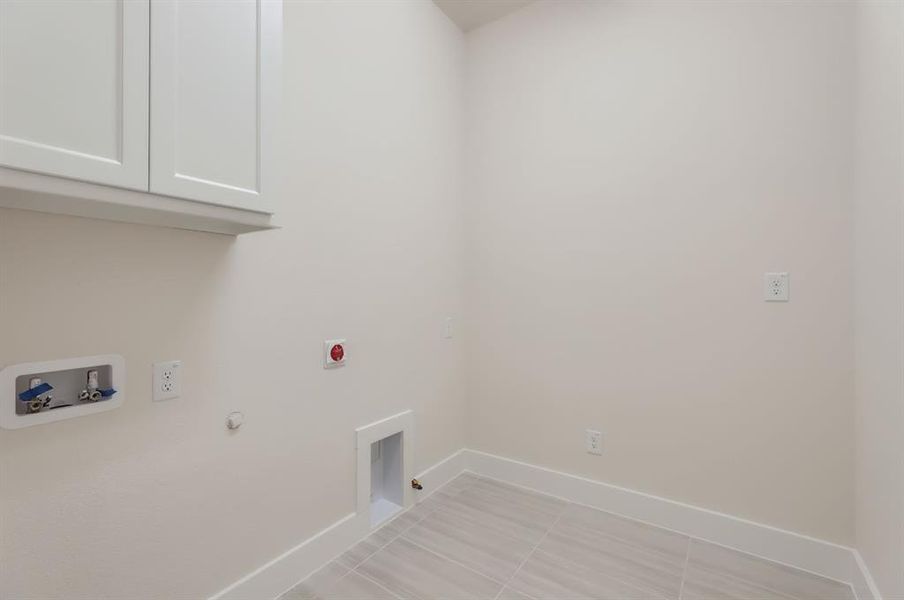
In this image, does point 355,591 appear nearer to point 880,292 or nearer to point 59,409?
point 59,409

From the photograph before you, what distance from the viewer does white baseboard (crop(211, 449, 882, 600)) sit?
1.59 metres

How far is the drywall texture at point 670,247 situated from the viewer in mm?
1763

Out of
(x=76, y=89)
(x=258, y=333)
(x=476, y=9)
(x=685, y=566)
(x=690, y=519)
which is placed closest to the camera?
(x=76, y=89)

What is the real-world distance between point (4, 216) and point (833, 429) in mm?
2910

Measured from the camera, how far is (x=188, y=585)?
136 cm

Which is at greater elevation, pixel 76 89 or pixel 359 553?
→ pixel 76 89

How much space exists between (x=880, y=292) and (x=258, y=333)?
2.23 meters

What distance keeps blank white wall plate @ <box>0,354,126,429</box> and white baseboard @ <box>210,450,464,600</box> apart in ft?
2.61

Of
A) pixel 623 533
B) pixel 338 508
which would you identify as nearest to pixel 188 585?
pixel 338 508

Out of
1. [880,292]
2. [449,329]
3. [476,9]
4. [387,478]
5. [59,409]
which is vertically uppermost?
[476,9]

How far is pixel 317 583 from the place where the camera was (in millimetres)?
1682

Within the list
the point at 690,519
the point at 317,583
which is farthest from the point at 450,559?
the point at 690,519

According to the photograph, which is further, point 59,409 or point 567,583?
point 567,583

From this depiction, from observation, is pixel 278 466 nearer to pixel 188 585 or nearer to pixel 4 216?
pixel 188 585
